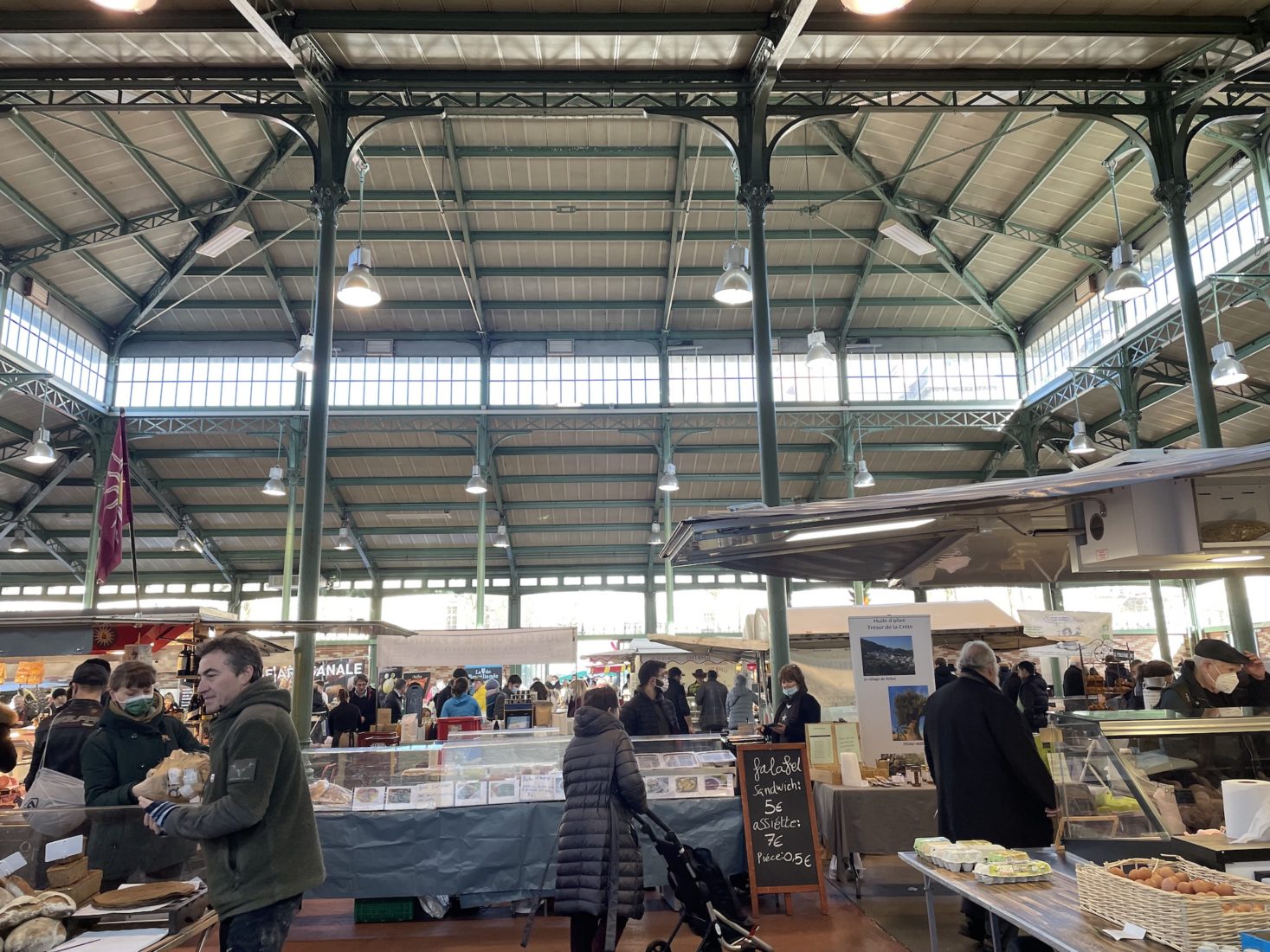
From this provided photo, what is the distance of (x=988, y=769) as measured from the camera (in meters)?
4.52

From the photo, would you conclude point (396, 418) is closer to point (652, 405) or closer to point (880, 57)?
point (652, 405)

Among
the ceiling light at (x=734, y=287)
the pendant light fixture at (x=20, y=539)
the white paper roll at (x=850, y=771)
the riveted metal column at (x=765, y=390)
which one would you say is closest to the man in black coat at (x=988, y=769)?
the white paper roll at (x=850, y=771)

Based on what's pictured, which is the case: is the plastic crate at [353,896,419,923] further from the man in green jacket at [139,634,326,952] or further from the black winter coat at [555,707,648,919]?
the man in green jacket at [139,634,326,952]

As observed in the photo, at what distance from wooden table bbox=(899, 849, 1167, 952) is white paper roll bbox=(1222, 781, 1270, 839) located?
60cm

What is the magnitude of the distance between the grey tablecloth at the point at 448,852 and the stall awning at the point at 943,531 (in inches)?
97.5

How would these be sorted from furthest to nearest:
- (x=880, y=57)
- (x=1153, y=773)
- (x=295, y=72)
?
(x=880, y=57), (x=295, y=72), (x=1153, y=773)

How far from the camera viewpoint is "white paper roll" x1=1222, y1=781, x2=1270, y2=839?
10.6 feet

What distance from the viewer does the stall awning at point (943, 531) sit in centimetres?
364

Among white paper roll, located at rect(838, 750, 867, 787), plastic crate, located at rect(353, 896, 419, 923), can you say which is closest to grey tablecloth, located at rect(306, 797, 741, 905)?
plastic crate, located at rect(353, 896, 419, 923)

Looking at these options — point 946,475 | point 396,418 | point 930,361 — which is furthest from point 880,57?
point 946,475

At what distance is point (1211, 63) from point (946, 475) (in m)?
15.1

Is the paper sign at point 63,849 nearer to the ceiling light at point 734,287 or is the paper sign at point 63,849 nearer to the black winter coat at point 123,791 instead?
the black winter coat at point 123,791

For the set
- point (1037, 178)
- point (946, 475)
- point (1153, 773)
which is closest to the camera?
point (1153, 773)

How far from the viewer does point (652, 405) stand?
21.9 metres
